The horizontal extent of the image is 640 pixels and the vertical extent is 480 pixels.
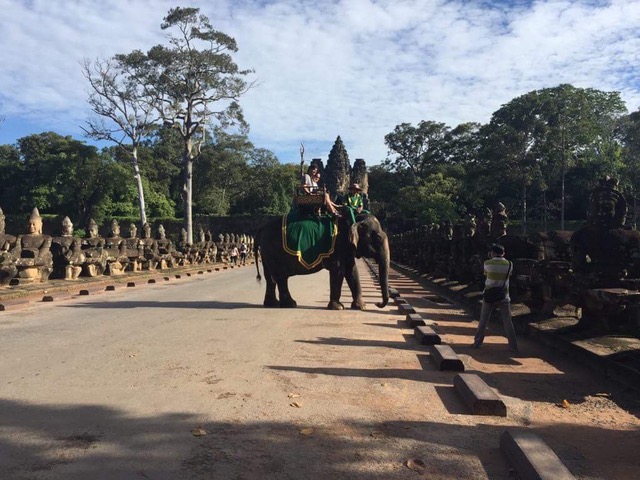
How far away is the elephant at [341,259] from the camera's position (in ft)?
31.9

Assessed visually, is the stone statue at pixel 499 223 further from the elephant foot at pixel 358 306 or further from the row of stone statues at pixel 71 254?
the row of stone statues at pixel 71 254

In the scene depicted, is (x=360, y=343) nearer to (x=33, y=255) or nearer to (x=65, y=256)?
(x=33, y=255)

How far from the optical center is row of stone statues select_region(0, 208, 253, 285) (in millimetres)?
12719

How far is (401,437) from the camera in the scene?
11.6ft

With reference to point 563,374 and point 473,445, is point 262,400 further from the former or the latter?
point 563,374

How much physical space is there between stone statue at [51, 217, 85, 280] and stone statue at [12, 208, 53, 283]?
56cm

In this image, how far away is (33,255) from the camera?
13156 mm

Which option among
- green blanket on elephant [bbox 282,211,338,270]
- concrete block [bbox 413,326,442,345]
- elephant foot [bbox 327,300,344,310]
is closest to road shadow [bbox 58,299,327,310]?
elephant foot [bbox 327,300,344,310]

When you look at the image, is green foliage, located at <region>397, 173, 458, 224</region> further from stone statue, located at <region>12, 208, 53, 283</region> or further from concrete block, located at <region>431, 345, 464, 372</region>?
concrete block, located at <region>431, 345, 464, 372</region>

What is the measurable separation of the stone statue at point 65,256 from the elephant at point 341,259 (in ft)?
24.9

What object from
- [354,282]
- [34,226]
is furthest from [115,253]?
[354,282]

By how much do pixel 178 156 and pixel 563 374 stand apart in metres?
65.5

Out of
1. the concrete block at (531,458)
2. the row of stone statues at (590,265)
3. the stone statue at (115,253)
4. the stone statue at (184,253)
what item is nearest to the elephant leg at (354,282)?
the row of stone statues at (590,265)

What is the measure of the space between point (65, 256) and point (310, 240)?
8645mm
